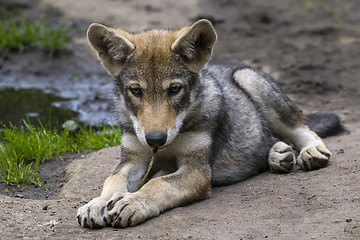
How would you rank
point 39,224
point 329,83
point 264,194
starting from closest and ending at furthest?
point 39,224
point 264,194
point 329,83

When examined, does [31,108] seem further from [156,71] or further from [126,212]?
[126,212]

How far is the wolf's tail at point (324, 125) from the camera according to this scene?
7.15m

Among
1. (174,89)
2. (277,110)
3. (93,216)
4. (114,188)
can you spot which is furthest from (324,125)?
(93,216)

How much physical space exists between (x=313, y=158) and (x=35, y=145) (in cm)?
308

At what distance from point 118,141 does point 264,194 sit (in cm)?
266

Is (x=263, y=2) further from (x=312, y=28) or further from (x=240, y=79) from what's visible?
(x=240, y=79)

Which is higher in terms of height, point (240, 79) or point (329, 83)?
point (240, 79)

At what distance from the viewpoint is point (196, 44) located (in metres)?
5.24

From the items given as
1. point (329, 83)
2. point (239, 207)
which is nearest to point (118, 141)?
point (239, 207)

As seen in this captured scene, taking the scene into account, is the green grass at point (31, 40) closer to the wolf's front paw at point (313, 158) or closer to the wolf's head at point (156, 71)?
the wolf's head at point (156, 71)

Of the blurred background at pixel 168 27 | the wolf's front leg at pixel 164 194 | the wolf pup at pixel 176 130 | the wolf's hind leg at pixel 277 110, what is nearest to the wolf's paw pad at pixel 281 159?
the wolf pup at pixel 176 130

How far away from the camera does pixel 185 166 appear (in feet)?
17.2

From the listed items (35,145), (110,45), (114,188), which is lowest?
(35,145)

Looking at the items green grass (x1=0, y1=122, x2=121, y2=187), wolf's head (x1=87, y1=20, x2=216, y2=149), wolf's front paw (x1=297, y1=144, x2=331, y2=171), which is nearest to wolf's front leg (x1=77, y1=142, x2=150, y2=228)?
wolf's head (x1=87, y1=20, x2=216, y2=149)
